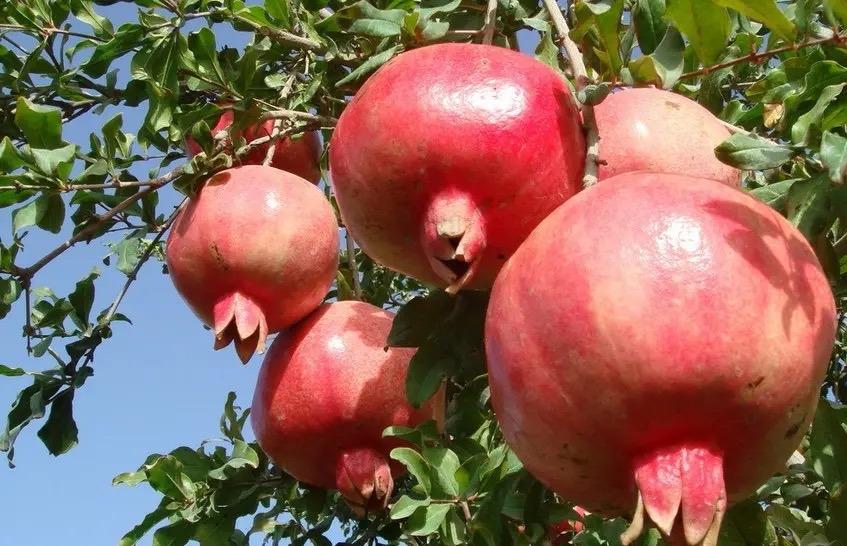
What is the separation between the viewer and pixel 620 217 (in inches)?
36.2

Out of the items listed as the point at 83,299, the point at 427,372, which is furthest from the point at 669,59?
the point at 83,299

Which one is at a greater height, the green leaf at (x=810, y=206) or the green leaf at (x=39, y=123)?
the green leaf at (x=810, y=206)

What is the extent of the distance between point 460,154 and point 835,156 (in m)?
0.39

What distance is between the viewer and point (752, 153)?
1.06 metres

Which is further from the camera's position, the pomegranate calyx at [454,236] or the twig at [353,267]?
the twig at [353,267]

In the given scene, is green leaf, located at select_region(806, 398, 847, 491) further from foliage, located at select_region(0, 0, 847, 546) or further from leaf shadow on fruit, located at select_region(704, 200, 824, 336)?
leaf shadow on fruit, located at select_region(704, 200, 824, 336)

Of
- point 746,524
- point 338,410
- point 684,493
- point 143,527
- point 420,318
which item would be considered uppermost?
point 684,493

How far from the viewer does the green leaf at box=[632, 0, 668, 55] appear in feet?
5.04

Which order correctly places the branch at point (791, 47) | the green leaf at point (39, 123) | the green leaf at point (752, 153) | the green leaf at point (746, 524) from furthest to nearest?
1. the green leaf at point (39, 123)
2. the green leaf at point (746, 524)
3. the branch at point (791, 47)
4. the green leaf at point (752, 153)

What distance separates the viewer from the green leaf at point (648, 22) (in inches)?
60.5

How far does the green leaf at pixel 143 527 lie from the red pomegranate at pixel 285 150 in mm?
756

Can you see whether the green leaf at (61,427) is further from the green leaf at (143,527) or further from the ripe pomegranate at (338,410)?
the ripe pomegranate at (338,410)

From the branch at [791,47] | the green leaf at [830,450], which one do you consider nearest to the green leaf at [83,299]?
the branch at [791,47]

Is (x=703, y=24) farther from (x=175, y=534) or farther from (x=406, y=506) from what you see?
(x=175, y=534)
